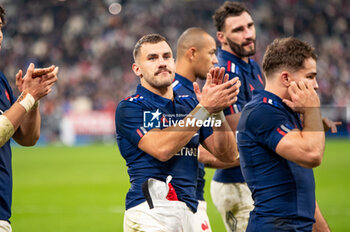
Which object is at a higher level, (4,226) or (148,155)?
(148,155)

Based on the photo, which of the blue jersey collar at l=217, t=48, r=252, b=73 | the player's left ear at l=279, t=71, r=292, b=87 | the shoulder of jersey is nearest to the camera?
the player's left ear at l=279, t=71, r=292, b=87

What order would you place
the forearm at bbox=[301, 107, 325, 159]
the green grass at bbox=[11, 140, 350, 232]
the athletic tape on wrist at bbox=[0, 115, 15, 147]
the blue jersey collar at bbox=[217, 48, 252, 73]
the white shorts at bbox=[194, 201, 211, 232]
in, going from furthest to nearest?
the green grass at bbox=[11, 140, 350, 232]
the blue jersey collar at bbox=[217, 48, 252, 73]
the white shorts at bbox=[194, 201, 211, 232]
the athletic tape on wrist at bbox=[0, 115, 15, 147]
the forearm at bbox=[301, 107, 325, 159]

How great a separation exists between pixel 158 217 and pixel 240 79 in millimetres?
2262

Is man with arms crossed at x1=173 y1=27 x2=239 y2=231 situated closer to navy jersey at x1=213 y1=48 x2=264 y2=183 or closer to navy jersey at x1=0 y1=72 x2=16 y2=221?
navy jersey at x1=213 y1=48 x2=264 y2=183

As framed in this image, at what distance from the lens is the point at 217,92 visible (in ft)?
11.8

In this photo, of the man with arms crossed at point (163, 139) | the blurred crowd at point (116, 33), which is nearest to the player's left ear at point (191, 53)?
the man with arms crossed at point (163, 139)

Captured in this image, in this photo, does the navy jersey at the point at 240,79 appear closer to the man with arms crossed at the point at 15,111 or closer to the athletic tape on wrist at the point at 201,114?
the athletic tape on wrist at the point at 201,114

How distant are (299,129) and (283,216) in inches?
24.9

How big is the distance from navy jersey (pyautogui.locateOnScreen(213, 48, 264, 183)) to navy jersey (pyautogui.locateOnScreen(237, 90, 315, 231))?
1.85m

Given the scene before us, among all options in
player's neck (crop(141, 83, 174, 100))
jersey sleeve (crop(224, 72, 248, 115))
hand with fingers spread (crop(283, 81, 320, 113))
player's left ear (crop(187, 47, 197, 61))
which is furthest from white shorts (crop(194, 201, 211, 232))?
player's left ear (crop(187, 47, 197, 61))

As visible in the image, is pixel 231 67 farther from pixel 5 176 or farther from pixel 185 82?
pixel 5 176

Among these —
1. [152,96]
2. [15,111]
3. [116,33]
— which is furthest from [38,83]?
[116,33]

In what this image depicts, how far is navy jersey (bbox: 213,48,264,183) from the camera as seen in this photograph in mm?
5512

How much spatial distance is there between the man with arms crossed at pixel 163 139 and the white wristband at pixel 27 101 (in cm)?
73
